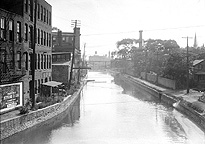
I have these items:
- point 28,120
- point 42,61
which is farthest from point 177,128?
point 42,61

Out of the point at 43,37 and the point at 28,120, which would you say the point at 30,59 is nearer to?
the point at 43,37

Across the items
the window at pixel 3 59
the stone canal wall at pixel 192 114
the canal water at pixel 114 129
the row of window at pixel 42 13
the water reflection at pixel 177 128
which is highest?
the row of window at pixel 42 13

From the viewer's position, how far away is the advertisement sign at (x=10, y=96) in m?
18.9

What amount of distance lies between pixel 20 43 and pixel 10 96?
6.28 meters

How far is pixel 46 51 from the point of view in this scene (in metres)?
32.7

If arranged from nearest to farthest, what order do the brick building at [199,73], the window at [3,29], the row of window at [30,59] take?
1. the window at [3,29]
2. the row of window at [30,59]
3. the brick building at [199,73]

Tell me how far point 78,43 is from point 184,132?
66915 mm

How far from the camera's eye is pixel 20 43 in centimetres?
2383

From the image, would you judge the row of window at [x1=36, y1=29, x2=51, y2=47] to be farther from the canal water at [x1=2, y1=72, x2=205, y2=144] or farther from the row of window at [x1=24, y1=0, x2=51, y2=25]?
the canal water at [x1=2, y1=72, x2=205, y2=144]

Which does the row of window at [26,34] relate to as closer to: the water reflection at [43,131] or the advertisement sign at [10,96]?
the advertisement sign at [10,96]

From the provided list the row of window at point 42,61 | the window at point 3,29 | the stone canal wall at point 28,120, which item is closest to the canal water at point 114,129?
the stone canal wall at point 28,120

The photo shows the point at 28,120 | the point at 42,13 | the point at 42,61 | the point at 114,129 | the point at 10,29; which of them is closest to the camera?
the point at 28,120

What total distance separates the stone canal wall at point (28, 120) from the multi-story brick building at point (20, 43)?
2.43 metres

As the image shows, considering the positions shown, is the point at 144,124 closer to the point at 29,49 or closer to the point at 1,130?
the point at 1,130
